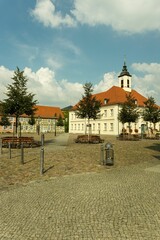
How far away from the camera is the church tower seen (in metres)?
Answer: 64.9

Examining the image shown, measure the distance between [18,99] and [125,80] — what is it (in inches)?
1797

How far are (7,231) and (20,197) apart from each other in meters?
2.33

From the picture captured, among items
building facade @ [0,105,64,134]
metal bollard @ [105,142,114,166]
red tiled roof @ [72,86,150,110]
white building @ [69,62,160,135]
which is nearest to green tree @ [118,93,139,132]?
white building @ [69,62,160,135]

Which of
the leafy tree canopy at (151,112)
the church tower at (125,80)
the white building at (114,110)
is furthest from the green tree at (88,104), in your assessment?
the church tower at (125,80)

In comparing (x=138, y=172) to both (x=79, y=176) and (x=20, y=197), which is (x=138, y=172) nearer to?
(x=79, y=176)

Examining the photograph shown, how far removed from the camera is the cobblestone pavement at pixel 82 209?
455 centimetres

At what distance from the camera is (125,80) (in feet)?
213

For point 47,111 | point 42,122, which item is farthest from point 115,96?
point 47,111

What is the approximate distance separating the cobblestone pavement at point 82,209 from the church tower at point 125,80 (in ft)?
188

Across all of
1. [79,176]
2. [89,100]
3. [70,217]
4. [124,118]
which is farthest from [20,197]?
[124,118]

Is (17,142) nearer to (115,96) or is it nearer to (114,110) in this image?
(114,110)

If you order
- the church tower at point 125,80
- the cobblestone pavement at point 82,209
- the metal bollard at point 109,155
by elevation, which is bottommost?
the cobblestone pavement at point 82,209

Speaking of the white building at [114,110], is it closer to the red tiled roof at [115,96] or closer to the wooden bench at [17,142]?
the red tiled roof at [115,96]

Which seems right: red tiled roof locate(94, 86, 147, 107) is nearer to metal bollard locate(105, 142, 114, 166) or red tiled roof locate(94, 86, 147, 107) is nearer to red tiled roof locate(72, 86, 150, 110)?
red tiled roof locate(72, 86, 150, 110)
